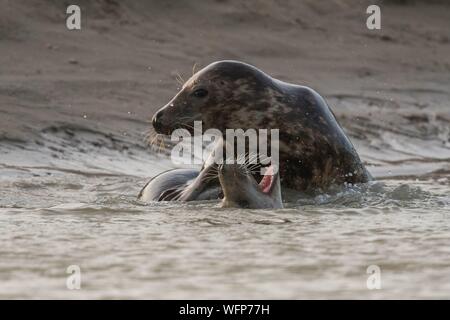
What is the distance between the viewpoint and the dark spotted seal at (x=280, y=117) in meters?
7.95

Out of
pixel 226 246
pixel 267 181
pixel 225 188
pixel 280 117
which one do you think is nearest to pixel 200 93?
pixel 280 117

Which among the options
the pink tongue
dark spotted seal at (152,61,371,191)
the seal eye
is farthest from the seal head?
the seal eye

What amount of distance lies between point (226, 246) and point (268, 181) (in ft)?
4.12

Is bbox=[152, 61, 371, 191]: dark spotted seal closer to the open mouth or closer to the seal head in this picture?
the open mouth

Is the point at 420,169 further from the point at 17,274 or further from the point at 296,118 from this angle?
the point at 17,274

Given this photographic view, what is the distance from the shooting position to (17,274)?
18.3 feet

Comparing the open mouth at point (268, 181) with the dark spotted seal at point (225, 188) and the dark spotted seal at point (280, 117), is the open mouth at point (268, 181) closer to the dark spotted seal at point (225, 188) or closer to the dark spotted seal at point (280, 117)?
the dark spotted seal at point (225, 188)

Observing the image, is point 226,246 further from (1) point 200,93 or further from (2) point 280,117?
(1) point 200,93

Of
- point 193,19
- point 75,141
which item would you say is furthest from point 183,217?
point 193,19

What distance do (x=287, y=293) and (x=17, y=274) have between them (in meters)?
1.18

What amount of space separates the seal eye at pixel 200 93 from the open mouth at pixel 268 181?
77cm

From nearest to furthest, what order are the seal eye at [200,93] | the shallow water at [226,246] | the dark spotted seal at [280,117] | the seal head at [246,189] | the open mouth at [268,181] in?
the shallow water at [226,246] < the seal head at [246,189] < the open mouth at [268,181] < the dark spotted seal at [280,117] < the seal eye at [200,93]

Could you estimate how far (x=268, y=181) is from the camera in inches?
295

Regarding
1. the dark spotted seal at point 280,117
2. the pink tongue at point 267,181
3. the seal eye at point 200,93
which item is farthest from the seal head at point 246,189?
the seal eye at point 200,93
